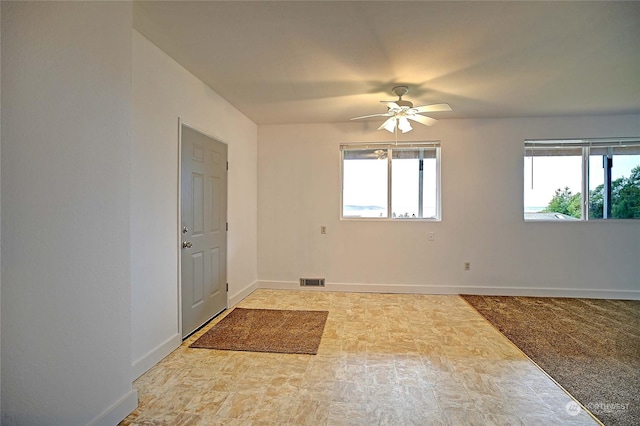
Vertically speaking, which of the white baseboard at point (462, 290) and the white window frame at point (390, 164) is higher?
the white window frame at point (390, 164)

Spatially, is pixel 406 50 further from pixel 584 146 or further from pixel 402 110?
pixel 584 146

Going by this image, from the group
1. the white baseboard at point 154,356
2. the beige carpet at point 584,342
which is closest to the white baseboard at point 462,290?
the beige carpet at point 584,342

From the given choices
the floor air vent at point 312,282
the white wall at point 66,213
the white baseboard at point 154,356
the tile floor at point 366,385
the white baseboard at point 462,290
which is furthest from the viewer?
the floor air vent at point 312,282

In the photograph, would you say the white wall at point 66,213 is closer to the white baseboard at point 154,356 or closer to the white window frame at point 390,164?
the white baseboard at point 154,356

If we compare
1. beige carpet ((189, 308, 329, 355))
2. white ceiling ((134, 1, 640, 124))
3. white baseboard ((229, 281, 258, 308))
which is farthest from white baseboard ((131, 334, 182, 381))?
white ceiling ((134, 1, 640, 124))

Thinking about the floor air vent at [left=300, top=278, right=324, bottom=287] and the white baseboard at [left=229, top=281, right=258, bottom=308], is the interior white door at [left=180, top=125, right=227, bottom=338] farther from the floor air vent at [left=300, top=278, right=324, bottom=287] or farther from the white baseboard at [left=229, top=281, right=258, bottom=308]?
the floor air vent at [left=300, top=278, right=324, bottom=287]

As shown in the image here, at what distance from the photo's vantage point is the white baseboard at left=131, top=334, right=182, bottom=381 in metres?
2.33

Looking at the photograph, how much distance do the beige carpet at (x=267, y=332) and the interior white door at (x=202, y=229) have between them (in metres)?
0.25

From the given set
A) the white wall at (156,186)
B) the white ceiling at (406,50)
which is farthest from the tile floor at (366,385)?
the white ceiling at (406,50)

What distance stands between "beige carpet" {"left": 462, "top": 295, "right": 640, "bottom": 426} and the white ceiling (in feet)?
8.24

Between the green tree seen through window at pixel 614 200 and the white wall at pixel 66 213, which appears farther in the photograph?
the green tree seen through window at pixel 614 200

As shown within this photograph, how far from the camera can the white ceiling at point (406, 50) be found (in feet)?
6.88

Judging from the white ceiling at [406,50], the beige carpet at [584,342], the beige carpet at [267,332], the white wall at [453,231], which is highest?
the white ceiling at [406,50]

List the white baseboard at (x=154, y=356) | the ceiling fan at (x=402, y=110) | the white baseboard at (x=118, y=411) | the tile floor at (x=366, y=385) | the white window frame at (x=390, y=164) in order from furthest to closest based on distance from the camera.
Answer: the white window frame at (x=390, y=164) → the ceiling fan at (x=402, y=110) → the white baseboard at (x=154, y=356) → the tile floor at (x=366, y=385) → the white baseboard at (x=118, y=411)
